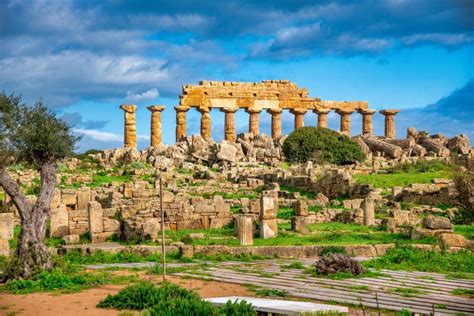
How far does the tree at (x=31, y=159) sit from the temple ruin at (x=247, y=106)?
37.9 meters

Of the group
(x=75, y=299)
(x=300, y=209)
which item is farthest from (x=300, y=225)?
(x=75, y=299)

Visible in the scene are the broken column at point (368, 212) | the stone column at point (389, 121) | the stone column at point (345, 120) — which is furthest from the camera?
the stone column at point (389, 121)

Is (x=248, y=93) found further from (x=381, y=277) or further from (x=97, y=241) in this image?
(x=381, y=277)

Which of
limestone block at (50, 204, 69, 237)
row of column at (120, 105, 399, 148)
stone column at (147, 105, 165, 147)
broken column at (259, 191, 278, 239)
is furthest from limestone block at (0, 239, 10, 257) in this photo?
stone column at (147, 105, 165, 147)

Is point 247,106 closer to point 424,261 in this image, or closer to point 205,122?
point 205,122

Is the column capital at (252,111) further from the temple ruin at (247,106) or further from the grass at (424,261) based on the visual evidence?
the grass at (424,261)

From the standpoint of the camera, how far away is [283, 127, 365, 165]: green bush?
50375 millimetres

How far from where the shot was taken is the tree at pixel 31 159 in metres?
15.3

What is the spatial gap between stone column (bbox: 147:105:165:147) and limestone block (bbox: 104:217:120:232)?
119 ft

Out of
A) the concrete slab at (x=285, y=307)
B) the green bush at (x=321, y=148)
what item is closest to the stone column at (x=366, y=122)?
the green bush at (x=321, y=148)

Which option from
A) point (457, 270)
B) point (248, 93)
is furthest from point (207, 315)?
point (248, 93)

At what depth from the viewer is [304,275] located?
15.0m

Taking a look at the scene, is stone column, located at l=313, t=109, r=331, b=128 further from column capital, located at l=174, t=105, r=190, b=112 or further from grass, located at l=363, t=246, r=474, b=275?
grass, located at l=363, t=246, r=474, b=275

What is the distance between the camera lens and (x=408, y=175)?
3772cm
